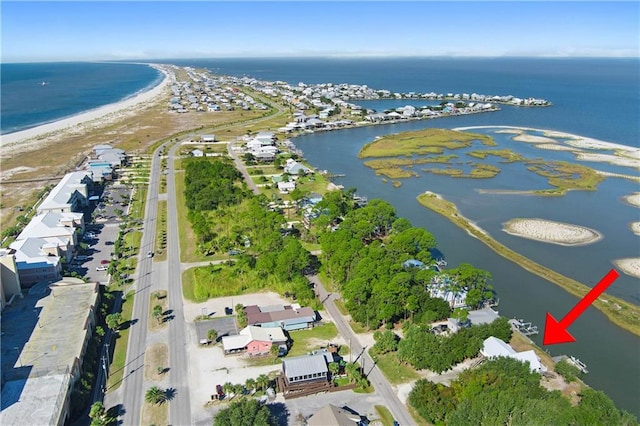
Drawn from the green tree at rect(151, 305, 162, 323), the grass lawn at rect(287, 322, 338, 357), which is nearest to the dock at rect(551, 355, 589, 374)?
the grass lawn at rect(287, 322, 338, 357)

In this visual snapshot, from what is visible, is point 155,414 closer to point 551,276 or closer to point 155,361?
point 155,361

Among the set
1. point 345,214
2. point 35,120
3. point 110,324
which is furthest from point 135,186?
point 35,120

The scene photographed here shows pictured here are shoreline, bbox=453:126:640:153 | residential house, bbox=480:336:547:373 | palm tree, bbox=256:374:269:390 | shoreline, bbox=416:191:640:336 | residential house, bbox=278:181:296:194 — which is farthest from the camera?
shoreline, bbox=453:126:640:153

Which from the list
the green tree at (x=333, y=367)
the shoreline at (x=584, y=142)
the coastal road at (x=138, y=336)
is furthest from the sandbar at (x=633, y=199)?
the coastal road at (x=138, y=336)

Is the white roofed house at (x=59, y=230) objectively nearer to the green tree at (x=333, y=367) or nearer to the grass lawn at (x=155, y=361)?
the grass lawn at (x=155, y=361)

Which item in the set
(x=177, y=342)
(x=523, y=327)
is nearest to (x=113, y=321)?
(x=177, y=342)

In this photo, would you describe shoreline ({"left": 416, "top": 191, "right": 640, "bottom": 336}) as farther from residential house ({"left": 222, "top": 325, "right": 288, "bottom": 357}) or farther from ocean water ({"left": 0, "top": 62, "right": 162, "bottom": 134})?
ocean water ({"left": 0, "top": 62, "right": 162, "bottom": 134})
